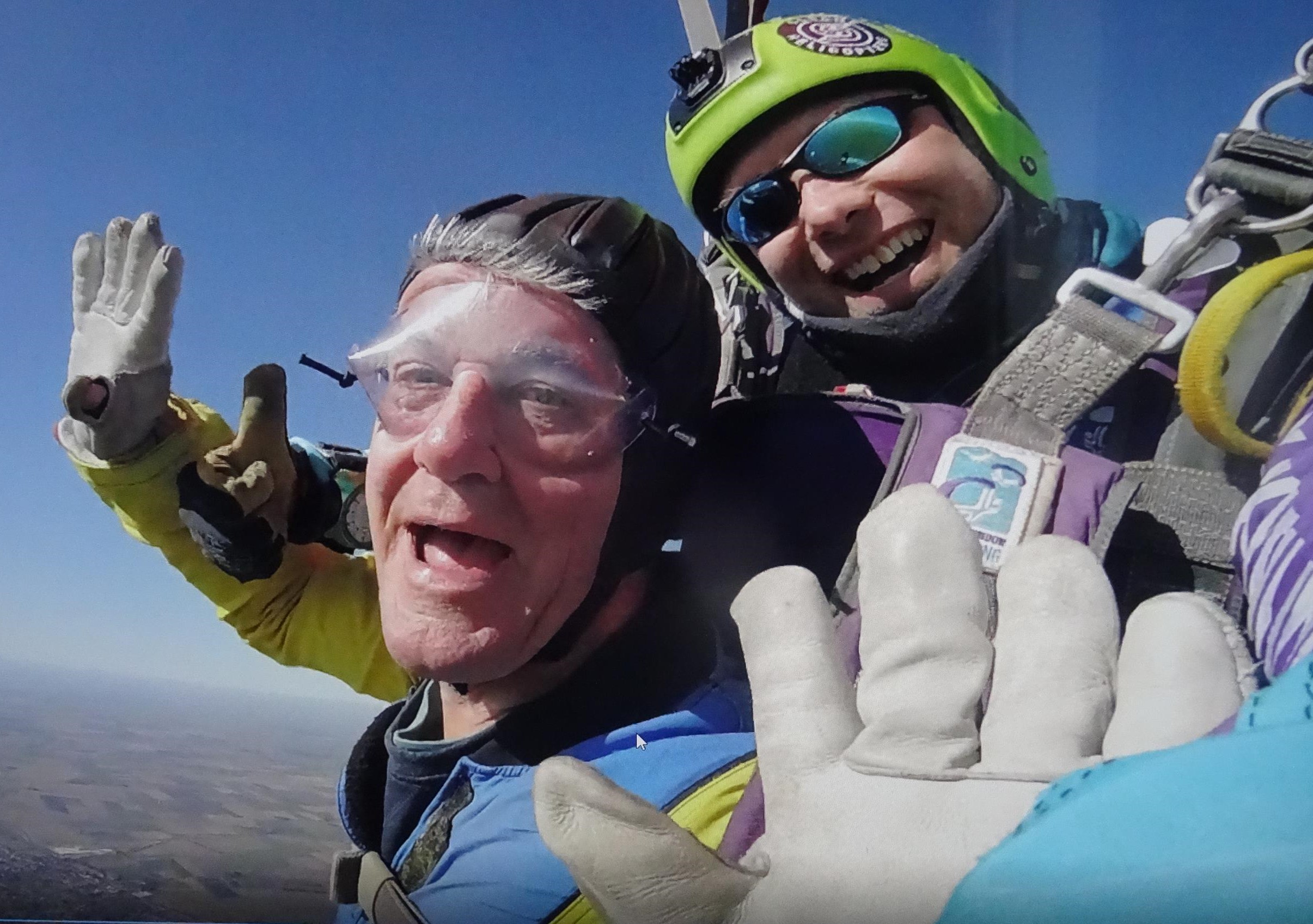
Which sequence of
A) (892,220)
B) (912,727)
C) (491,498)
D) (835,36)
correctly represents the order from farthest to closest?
1. (835,36)
2. (892,220)
3. (491,498)
4. (912,727)

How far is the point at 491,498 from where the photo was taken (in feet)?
3.15

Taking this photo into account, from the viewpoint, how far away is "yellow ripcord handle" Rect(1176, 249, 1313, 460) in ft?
2.80

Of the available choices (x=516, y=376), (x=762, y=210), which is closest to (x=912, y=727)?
(x=516, y=376)

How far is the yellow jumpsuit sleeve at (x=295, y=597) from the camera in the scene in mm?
1266

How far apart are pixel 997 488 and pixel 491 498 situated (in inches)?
19.5

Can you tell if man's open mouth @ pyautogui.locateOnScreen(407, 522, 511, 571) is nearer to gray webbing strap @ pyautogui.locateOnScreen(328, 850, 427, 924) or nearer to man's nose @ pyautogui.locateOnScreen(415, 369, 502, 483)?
man's nose @ pyautogui.locateOnScreen(415, 369, 502, 483)

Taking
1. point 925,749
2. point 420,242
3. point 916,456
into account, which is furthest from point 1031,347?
point 420,242

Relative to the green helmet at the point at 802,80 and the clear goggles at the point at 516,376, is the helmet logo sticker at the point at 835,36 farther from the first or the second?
the clear goggles at the point at 516,376

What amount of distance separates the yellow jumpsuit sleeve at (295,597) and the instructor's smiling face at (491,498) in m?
0.39

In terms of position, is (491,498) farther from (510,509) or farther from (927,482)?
(927,482)

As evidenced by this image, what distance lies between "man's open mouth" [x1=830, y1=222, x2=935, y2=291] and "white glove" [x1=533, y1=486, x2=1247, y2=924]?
541 millimetres

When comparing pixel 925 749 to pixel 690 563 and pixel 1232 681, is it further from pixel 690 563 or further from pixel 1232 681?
pixel 690 563

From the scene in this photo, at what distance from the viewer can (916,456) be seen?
96cm

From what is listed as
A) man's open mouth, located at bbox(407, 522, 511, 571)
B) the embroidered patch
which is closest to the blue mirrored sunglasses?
the embroidered patch
